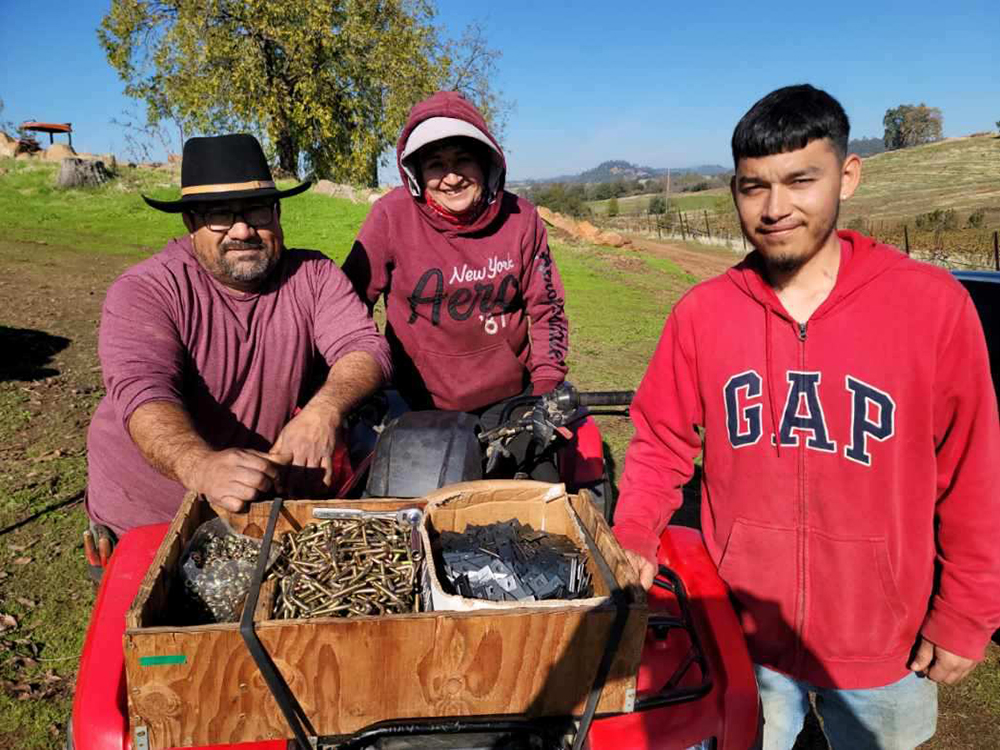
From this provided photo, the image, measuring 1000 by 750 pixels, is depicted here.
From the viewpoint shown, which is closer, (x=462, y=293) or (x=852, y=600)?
(x=852, y=600)

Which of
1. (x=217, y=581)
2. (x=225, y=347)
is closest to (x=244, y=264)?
(x=225, y=347)

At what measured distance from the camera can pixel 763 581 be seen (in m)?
2.27

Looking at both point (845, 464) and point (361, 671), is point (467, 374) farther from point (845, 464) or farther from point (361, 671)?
point (361, 671)

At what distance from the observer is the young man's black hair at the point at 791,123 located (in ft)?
6.74

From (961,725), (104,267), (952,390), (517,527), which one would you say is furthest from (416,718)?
(104,267)

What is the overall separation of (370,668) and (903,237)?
36514 mm

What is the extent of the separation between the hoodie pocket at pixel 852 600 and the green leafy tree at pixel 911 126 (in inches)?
4820

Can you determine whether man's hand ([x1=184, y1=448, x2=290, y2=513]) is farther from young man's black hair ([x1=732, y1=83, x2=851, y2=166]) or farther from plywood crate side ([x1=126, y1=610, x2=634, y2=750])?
young man's black hair ([x1=732, y1=83, x2=851, y2=166])

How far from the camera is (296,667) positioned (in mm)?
1449

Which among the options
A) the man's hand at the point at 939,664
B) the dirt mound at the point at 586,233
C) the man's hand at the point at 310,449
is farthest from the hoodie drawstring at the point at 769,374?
the dirt mound at the point at 586,233

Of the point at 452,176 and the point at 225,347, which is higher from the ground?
the point at 452,176

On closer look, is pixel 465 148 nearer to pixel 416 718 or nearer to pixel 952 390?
pixel 952 390

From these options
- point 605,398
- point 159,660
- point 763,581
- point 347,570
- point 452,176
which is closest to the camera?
point 159,660

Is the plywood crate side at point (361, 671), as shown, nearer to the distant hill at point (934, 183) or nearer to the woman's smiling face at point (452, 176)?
the woman's smiling face at point (452, 176)
